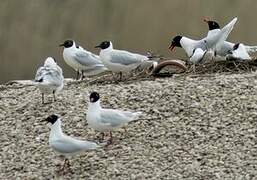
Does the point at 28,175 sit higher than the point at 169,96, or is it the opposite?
the point at 169,96

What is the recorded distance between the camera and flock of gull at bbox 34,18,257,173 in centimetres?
588

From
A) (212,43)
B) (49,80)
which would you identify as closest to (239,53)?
(212,43)

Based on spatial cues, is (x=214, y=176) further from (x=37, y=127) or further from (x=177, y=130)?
(x=37, y=127)

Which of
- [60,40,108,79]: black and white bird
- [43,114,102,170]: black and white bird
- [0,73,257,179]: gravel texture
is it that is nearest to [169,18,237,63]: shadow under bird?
[0,73,257,179]: gravel texture

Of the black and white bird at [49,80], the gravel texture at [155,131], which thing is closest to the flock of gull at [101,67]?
the black and white bird at [49,80]

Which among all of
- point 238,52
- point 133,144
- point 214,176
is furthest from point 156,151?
point 238,52

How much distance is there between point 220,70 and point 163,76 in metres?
0.56

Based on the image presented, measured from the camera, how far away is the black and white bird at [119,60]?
24.8 ft

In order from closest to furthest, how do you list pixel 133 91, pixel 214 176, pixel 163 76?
pixel 214 176
pixel 133 91
pixel 163 76

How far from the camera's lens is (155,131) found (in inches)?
252

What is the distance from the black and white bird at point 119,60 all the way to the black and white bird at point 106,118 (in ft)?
4.75

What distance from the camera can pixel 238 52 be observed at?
327 inches

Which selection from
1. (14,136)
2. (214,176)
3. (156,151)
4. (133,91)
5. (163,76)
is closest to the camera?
(214,176)

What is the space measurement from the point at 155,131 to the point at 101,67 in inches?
69.7
